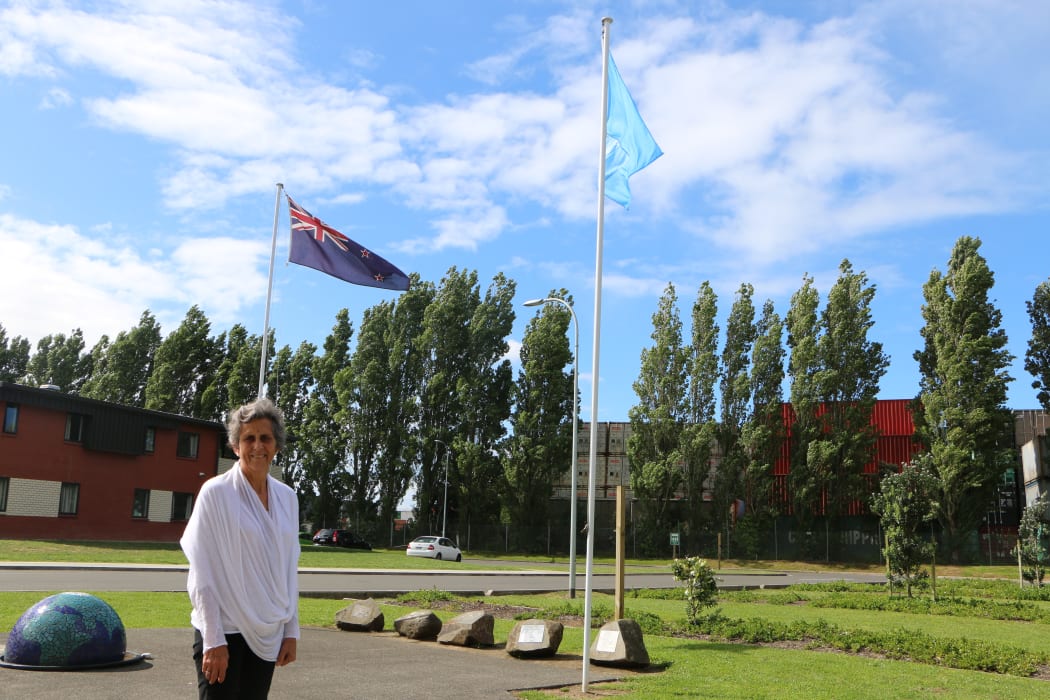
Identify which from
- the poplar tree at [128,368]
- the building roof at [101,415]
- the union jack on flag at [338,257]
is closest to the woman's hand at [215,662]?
the union jack on flag at [338,257]

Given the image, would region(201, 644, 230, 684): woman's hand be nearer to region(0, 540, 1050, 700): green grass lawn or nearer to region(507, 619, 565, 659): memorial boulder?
region(0, 540, 1050, 700): green grass lawn

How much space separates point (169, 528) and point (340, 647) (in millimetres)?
37408

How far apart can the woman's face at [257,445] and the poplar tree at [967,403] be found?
5160 cm

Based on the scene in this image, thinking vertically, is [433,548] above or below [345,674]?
below

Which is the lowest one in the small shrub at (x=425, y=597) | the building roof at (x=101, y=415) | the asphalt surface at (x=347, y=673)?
the small shrub at (x=425, y=597)

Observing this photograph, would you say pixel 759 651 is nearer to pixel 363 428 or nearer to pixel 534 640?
pixel 534 640

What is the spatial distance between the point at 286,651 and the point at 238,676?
26 centimetres

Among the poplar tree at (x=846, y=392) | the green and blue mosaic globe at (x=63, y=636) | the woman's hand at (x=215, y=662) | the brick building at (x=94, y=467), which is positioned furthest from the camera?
the poplar tree at (x=846, y=392)

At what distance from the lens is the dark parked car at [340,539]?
54.6 meters

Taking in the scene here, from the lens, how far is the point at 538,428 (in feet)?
191

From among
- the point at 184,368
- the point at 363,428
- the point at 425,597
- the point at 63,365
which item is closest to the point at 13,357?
the point at 63,365

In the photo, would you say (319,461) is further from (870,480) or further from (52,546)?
(870,480)

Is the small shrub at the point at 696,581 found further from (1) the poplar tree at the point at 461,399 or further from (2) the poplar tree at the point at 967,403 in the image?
(1) the poplar tree at the point at 461,399

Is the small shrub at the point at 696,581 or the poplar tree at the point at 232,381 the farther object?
the poplar tree at the point at 232,381
